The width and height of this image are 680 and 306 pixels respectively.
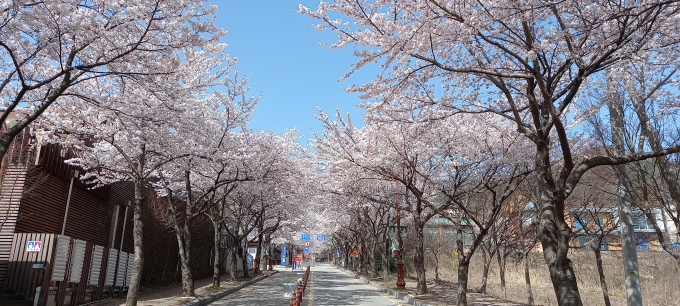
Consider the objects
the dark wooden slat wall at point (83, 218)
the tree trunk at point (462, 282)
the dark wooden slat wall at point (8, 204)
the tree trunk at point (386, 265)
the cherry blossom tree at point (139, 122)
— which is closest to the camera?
the cherry blossom tree at point (139, 122)

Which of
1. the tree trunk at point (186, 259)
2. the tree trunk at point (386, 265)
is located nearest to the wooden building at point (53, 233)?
the tree trunk at point (186, 259)

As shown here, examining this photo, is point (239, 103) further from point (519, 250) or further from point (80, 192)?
point (519, 250)

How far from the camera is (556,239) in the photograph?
7363mm

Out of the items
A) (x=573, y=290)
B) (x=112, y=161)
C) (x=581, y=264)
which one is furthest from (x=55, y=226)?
(x=581, y=264)

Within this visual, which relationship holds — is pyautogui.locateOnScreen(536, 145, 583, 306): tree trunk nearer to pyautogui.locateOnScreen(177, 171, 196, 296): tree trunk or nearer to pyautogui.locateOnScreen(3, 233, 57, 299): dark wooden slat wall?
pyautogui.locateOnScreen(177, 171, 196, 296): tree trunk

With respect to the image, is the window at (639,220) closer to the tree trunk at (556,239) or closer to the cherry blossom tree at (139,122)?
the tree trunk at (556,239)

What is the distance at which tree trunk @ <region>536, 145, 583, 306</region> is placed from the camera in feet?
22.6

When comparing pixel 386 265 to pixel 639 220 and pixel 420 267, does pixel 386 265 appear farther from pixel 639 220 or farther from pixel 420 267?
pixel 639 220

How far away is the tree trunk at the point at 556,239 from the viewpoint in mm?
6891

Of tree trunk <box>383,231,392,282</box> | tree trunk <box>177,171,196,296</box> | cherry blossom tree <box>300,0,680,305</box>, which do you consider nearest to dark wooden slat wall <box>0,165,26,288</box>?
tree trunk <box>177,171,196,296</box>

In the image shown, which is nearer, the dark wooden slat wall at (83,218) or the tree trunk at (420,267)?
the dark wooden slat wall at (83,218)

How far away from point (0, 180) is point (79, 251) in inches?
117

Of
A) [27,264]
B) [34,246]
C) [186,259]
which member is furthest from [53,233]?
[186,259]

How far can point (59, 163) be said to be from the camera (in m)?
14.9
